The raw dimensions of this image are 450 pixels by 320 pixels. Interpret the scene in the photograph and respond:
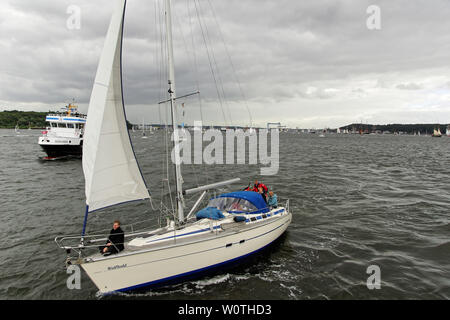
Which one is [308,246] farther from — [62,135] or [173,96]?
[62,135]

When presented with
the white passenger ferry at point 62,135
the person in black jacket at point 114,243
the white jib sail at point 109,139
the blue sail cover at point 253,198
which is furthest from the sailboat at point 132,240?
the white passenger ferry at point 62,135

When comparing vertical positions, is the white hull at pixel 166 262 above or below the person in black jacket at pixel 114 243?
below

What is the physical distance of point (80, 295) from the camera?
347 inches

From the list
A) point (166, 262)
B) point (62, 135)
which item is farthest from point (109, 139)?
point (62, 135)

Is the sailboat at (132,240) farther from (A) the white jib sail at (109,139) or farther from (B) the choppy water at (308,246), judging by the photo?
(B) the choppy water at (308,246)

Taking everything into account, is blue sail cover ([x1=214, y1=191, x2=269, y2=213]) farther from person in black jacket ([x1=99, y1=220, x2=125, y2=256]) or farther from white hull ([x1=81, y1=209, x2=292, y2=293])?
person in black jacket ([x1=99, y1=220, x2=125, y2=256])

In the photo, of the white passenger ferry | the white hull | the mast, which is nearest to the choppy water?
the white hull

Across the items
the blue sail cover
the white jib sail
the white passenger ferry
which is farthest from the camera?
the white passenger ferry

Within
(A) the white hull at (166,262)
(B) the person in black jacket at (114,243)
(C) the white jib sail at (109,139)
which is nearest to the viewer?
(A) the white hull at (166,262)

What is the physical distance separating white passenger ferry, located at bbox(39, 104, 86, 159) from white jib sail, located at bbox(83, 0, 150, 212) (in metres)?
39.6

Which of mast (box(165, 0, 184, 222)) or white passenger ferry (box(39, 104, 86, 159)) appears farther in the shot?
white passenger ferry (box(39, 104, 86, 159))

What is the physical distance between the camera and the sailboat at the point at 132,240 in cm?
764

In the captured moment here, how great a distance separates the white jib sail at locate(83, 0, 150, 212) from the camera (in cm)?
765
